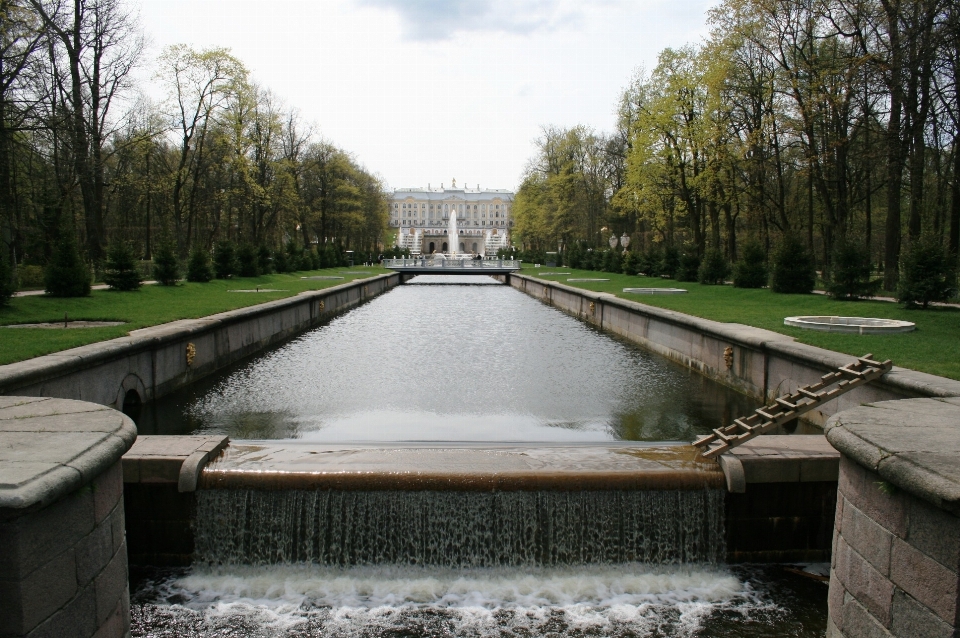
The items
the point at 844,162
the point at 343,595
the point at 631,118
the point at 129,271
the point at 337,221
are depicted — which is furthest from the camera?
the point at 337,221

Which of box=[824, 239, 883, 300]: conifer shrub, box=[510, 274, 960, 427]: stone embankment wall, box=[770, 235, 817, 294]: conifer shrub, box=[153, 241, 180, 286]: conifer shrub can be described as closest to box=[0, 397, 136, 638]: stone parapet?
box=[510, 274, 960, 427]: stone embankment wall

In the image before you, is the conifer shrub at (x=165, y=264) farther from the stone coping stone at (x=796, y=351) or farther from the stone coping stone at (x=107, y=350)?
the stone coping stone at (x=796, y=351)

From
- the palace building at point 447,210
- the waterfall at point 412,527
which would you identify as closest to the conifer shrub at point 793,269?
the waterfall at point 412,527

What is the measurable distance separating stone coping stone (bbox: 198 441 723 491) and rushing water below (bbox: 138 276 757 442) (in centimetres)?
179

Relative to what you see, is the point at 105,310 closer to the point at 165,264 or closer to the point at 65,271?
the point at 65,271

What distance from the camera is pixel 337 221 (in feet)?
180

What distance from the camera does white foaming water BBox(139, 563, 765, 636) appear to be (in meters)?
4.99

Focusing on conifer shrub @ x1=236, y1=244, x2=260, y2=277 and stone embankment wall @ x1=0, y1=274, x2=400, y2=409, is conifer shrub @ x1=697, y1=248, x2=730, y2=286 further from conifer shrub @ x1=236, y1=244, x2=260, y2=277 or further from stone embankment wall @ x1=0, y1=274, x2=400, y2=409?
conifer shrub @ x1=236, y1=244, x2=260, y2=277

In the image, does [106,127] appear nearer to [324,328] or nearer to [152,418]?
[324,328]

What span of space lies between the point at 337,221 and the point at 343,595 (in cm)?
5162

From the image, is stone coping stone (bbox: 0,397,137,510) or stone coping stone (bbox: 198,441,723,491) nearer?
stone coping stone (bbox: 0,397,137,510)

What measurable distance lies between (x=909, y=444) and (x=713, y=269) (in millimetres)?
24043

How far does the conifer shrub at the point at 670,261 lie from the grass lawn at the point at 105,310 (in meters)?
18.0

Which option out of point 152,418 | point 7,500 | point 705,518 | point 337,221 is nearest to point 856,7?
point 705,518
